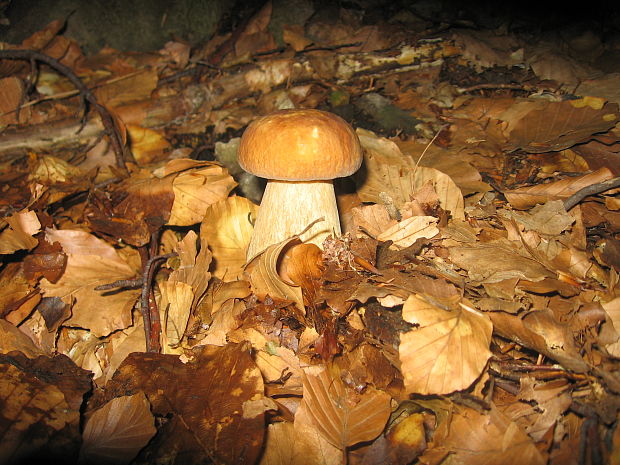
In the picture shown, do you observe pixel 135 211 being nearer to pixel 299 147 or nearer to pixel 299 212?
pixel 299 212

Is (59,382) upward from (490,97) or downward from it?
downward

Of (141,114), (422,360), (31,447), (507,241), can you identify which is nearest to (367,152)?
(507,241)

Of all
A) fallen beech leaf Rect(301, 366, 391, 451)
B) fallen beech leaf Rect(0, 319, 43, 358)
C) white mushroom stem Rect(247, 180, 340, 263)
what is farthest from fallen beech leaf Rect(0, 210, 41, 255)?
fallen beech leaf Rect(301, 366, 391, 451)

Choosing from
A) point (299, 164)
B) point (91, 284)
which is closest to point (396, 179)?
point (299, 164)

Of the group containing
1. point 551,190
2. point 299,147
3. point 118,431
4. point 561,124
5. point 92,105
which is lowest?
point 118,431

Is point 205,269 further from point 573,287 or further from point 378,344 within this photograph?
point 573,287

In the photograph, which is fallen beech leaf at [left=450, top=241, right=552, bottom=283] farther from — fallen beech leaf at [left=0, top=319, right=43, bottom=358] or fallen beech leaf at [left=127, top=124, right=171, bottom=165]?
fallen beech leaf at [left=127, top=124, right=171, bottom=165]
